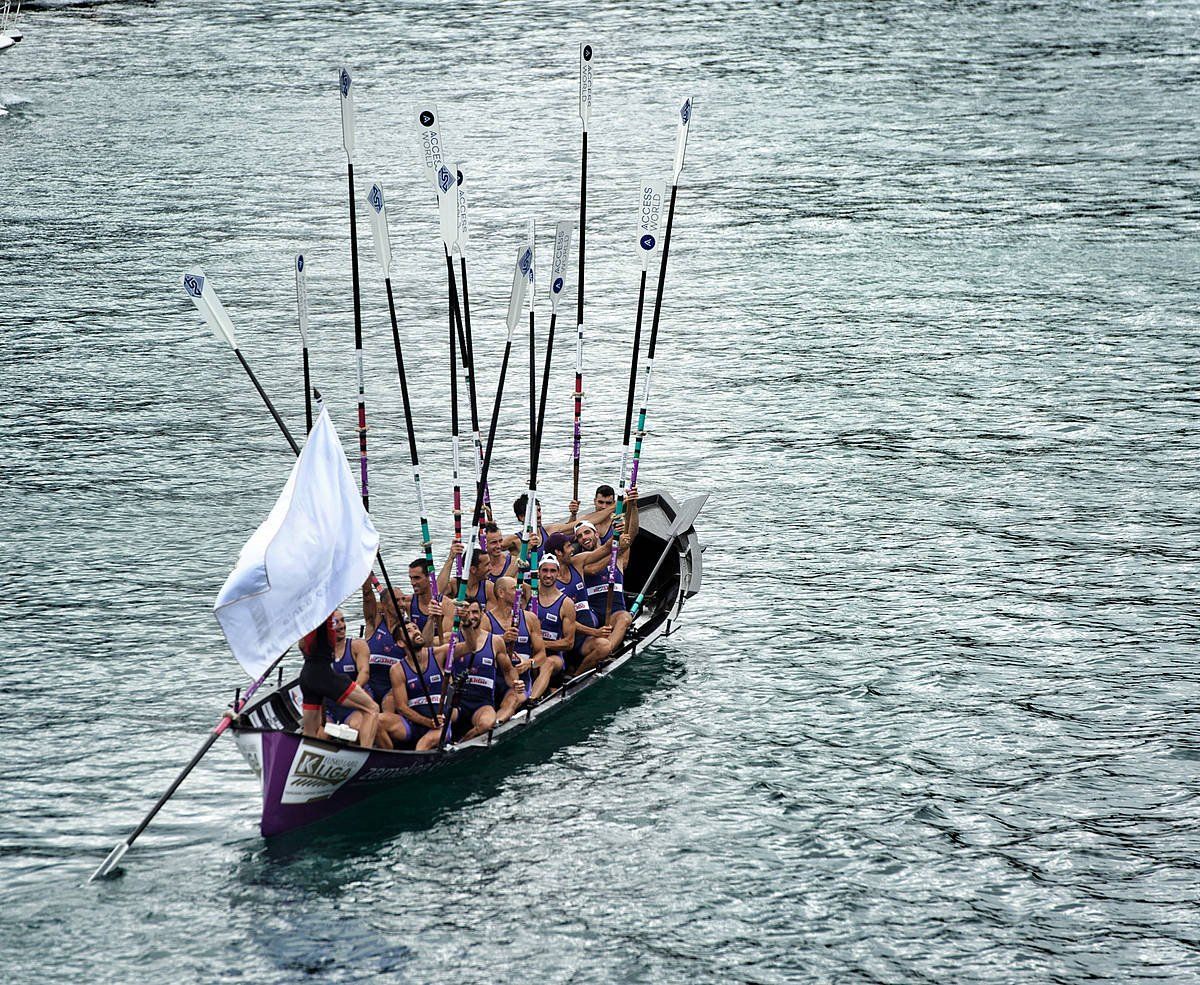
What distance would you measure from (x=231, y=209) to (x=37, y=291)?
8.83m

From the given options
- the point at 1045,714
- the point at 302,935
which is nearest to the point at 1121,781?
the point at 1045,714

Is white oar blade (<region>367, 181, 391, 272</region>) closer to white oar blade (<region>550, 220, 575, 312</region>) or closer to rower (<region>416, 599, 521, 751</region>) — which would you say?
white oar blade (<region>550, 220, 575, 312</region>)

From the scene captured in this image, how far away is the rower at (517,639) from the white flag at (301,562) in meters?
2.86

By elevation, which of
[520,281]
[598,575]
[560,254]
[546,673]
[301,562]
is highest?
[560,254]

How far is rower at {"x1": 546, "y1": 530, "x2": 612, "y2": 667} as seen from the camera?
835 inches

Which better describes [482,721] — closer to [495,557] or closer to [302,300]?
[495,557]

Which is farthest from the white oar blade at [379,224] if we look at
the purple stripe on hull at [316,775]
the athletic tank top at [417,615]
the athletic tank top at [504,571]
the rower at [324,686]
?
the purple stripe on hull at [316,775]

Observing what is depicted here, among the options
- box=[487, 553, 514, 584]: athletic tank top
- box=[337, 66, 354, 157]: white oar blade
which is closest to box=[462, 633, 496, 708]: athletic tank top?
box=[487, 553, 514, 584]: athletic tank top

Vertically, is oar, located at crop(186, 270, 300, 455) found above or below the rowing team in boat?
above

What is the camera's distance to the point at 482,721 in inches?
757

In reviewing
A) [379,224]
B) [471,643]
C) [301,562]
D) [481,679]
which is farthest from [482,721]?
[379,224]

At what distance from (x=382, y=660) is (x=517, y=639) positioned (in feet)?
5.83

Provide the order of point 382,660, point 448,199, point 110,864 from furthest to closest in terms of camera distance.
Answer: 1. point 382,660
2. point 448,199
3. point 110,864

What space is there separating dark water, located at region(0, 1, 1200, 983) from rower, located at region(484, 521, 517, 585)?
232 centimetres
